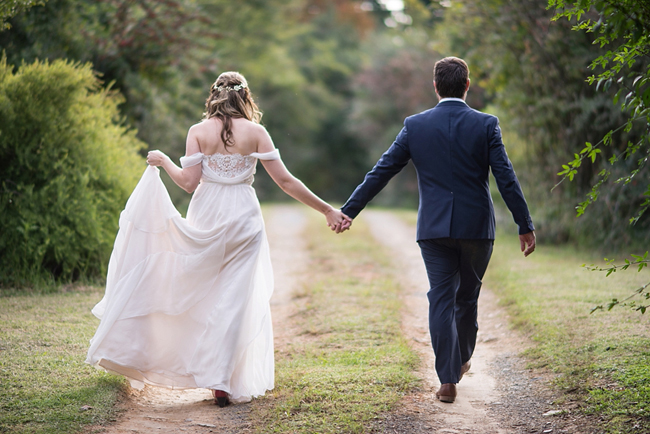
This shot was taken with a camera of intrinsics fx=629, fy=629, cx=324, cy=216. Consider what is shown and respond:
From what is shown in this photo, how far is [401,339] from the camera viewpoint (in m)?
5.85

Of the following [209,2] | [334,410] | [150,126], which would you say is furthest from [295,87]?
[334,410]

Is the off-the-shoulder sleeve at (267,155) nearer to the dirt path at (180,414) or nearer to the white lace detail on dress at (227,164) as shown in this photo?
the white lace detail on dress at (227,164)

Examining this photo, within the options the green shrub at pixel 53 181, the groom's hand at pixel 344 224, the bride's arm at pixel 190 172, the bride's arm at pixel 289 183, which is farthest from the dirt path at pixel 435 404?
the green shrub at pixel 53 181

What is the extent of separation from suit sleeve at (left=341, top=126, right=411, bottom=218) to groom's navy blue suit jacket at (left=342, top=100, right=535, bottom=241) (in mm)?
124

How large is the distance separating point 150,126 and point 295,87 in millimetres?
16465

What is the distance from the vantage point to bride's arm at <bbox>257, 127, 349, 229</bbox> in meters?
4.51

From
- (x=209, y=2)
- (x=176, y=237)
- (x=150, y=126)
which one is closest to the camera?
(x=176, y=237)

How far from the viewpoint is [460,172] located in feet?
13.8

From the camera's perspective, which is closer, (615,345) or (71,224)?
(615,345)

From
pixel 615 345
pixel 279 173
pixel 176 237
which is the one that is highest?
pixel 279 173

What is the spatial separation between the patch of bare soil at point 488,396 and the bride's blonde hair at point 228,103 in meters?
2.23

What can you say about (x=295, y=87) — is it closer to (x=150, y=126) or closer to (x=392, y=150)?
(x=150, y=126)

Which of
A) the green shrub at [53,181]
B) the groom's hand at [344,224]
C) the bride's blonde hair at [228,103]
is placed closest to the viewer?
the bride's blonde hair at [228,103]

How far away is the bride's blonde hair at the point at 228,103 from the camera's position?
14.5ft
